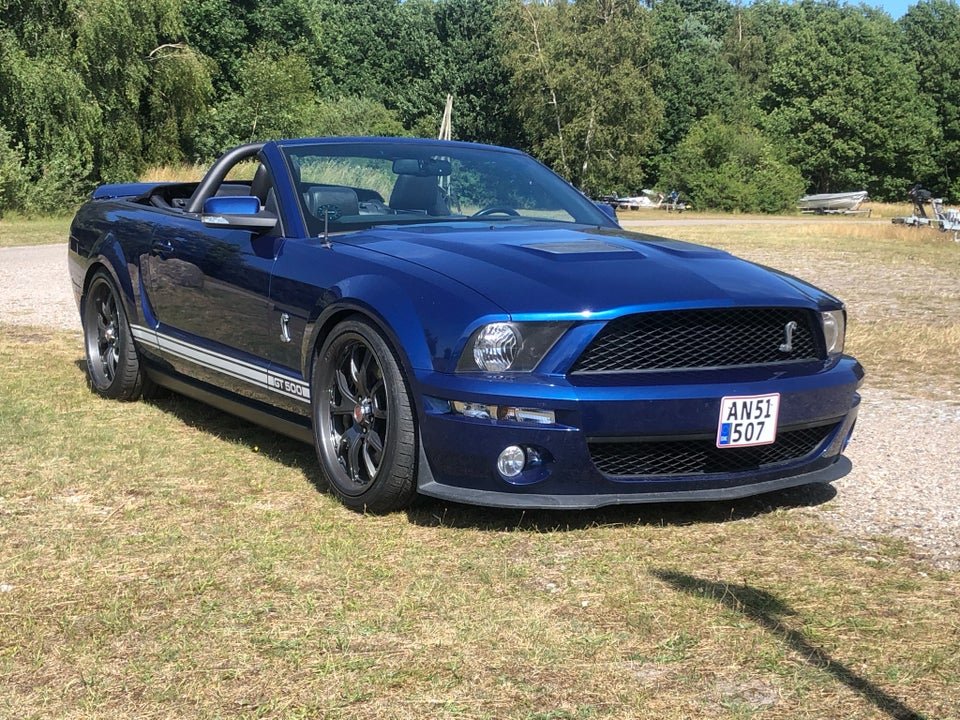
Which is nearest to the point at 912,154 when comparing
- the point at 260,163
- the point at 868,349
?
the point at 868,349

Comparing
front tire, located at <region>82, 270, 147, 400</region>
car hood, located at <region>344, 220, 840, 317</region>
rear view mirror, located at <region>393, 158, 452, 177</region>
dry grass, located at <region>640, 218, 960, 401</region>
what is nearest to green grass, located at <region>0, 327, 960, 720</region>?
car hood, located at <region>344, 220, 840, 317</region>

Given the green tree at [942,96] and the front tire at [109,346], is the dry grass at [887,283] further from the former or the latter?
the green tree at [942,96]

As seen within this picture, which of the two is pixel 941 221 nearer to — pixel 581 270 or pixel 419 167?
pixel 419 167

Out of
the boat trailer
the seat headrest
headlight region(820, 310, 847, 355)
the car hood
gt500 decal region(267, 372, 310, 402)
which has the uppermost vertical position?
the seat headrest

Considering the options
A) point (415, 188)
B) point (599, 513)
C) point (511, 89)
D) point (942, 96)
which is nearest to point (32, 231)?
point (415, 188)

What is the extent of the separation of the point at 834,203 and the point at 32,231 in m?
41.4

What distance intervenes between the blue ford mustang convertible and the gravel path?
0.25 m

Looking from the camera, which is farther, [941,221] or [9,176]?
[941,221]

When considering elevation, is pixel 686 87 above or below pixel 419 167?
above

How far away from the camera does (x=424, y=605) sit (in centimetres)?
354

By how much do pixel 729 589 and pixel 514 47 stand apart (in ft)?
195

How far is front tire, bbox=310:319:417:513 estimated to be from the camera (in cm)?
430

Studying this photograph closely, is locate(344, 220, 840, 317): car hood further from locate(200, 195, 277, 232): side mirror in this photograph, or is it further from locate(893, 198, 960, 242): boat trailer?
locate(893, 198, 960, 242): boat trailer

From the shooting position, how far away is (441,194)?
5.67m
